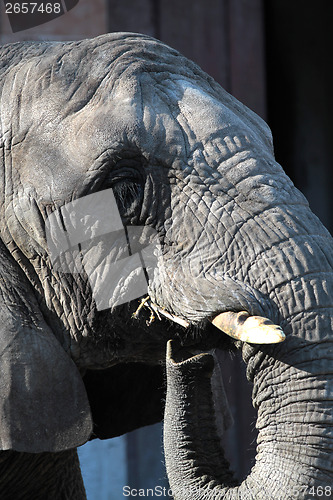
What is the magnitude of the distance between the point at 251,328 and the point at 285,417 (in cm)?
20

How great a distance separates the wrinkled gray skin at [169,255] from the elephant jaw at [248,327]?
28mm

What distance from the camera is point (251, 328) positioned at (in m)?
1.70

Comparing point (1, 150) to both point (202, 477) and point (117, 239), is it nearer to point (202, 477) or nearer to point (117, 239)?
point (117, 239)

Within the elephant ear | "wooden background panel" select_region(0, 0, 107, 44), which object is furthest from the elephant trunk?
"wooden background panel" select_region(0, 0, 107, 44)

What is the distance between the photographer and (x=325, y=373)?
171cm

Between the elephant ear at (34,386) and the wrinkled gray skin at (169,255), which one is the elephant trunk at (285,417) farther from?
the elephant ear at (34,386)

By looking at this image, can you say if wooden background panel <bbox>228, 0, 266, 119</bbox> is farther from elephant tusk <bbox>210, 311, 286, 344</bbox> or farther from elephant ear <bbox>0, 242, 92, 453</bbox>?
elephant tusk <bbox>210, 311, 286, 344</bbox>

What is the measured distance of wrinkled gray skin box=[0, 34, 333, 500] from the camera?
1.75 metres

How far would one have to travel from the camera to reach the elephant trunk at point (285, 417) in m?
1.71

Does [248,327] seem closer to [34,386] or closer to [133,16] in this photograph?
[34,386]

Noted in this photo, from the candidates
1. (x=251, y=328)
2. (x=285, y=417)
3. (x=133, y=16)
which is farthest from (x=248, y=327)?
(x=133, y=16)

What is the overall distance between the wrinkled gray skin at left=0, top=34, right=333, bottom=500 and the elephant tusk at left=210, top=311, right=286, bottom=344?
1.3 inches

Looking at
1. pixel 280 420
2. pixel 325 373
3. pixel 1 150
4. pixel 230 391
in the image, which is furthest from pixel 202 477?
pixel 230 391

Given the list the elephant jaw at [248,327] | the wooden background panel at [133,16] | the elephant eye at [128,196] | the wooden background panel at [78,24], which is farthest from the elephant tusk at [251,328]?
the wooden background panel at [133,16]
